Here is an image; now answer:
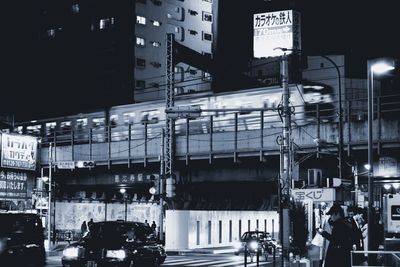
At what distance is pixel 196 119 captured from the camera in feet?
111

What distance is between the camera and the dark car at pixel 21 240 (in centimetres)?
1409

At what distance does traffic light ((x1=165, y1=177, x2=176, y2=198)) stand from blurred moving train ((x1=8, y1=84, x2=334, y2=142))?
3.51 meters

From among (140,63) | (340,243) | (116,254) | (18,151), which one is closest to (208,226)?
(18,151)

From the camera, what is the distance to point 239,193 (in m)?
37.8

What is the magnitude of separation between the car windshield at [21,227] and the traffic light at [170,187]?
1271 centimetres

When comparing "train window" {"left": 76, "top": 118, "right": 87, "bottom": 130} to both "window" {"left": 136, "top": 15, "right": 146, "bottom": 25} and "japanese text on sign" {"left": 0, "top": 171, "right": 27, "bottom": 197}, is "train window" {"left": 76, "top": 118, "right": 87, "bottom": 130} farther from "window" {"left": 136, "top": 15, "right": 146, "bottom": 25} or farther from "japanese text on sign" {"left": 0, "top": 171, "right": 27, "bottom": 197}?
"window" {"left": 136, "top": 15, "right": 146, "bottom": 25}

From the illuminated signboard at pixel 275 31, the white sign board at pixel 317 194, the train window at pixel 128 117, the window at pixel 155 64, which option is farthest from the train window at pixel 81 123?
the window at pixel 155 64

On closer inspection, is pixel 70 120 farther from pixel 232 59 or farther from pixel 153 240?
pixel 232 59

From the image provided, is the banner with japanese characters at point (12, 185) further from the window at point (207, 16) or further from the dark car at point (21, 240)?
the window at point (207, 16)

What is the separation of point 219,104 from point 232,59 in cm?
5130

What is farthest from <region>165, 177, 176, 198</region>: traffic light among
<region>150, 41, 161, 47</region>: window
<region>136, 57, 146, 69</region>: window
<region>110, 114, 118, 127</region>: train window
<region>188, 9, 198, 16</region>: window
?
<region>188, 9, 198, 16</region>: window

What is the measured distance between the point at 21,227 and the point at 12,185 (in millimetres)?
10686

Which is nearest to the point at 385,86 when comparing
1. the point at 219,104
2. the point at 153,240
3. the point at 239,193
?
the point at 239,193

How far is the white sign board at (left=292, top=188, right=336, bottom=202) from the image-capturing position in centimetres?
1767
